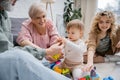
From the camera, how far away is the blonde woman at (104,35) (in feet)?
7.39

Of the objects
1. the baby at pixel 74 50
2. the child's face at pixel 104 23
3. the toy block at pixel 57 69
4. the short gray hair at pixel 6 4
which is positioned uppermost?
the short gray hair at pixel 6 4

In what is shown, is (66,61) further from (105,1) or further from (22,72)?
(105,1)

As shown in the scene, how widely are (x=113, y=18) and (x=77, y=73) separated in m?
0.76

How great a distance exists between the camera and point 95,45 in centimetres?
233

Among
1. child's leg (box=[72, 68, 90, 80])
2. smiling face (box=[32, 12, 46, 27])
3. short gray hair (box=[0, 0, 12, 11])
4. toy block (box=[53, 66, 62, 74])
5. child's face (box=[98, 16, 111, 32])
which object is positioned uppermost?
short gray hair (box=[0, 0, 12, 11])

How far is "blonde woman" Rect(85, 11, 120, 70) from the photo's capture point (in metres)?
2.25

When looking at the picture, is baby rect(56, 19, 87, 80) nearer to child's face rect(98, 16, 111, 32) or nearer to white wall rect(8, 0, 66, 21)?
child's face rect(98, 16, 111, 32)

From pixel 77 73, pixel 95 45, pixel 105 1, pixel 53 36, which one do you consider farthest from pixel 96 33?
pixel 105 1

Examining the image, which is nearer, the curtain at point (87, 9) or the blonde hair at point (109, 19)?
the blonde hair at point (109, 19)

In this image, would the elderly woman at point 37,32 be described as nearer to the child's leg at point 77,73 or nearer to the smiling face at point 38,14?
the smiling face at point 38,14

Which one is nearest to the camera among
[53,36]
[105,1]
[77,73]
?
[77,73]

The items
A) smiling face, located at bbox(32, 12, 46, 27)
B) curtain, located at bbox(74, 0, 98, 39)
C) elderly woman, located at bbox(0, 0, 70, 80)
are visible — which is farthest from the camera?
curtain, located at bbox(74, 0, 98, 39)

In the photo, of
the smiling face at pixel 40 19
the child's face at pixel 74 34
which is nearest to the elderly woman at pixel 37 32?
the smiling face at pixel 40 19

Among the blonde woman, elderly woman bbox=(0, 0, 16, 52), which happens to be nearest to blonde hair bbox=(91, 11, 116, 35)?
the blonde woman
